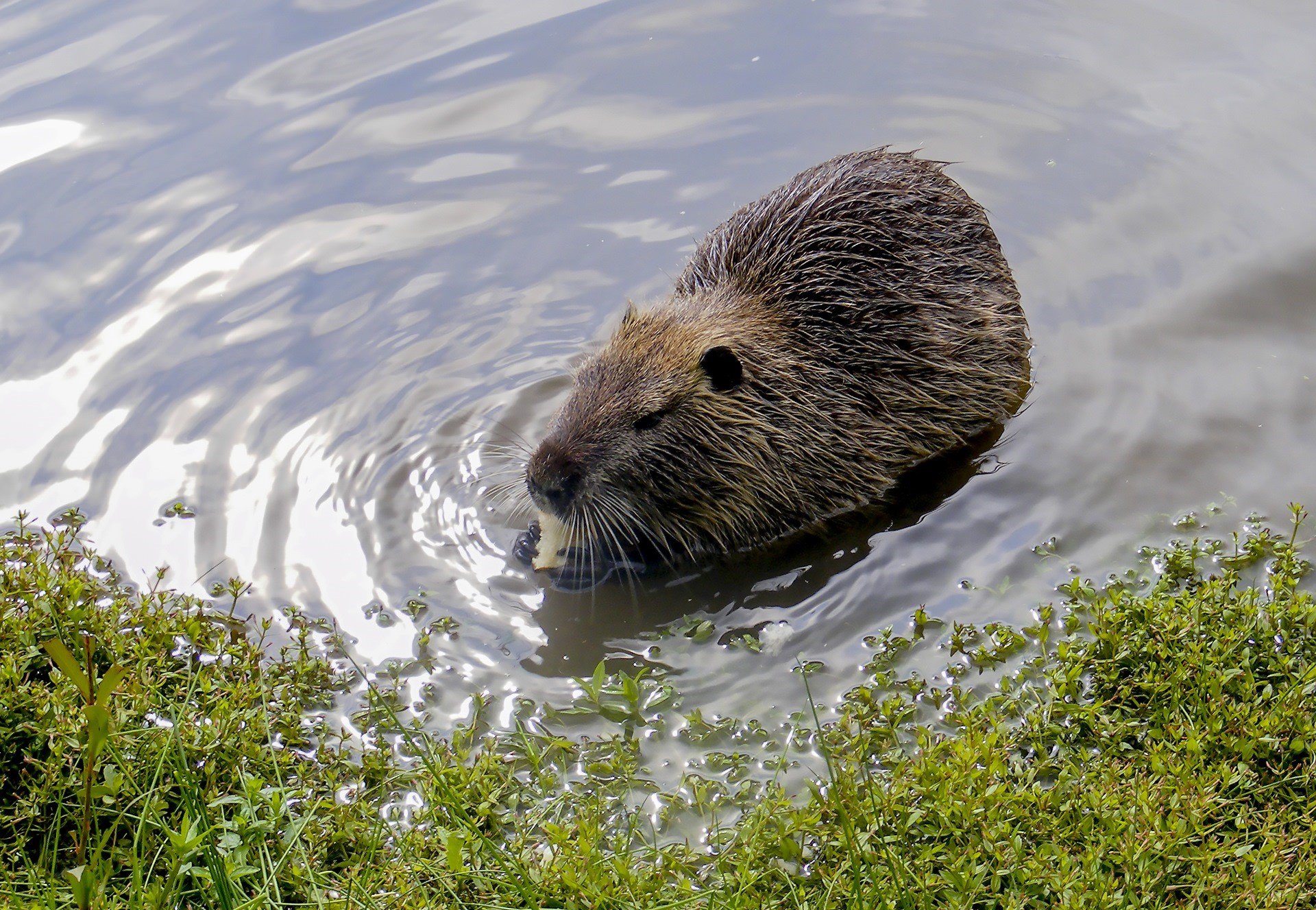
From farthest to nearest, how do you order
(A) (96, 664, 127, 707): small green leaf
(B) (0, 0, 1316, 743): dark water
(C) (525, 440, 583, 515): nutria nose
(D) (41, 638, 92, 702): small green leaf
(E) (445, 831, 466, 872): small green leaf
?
(B) (0, 0, 1316, 743): dark water → (C) (525, 440, 583, 515): nutria nose → (E) (445, 831, 466, 872): small green leaf → (A) (96, 664, 127, 707): small green leaf → (D) (41, 638, 92, 702): small green leaf

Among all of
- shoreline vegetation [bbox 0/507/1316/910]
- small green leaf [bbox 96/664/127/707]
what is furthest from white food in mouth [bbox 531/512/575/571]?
small green leaf [bbox 96/664/127/707]

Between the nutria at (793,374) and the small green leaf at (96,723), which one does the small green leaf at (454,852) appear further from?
the nutria at (793,374)

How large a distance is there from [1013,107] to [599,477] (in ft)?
11.3

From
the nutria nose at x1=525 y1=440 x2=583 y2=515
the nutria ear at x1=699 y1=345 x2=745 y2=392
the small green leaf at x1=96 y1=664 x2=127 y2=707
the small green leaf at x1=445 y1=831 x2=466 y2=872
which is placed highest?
the small green leaf at x1=96 y1=664 x2=127 y2=707

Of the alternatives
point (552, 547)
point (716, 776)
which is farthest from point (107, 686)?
point (552, 547)

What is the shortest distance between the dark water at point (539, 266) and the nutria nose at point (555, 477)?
0.37 metres

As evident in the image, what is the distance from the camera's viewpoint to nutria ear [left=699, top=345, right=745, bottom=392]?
3.87 meters

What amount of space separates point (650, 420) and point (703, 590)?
0.57 m

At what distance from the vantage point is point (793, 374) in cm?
405

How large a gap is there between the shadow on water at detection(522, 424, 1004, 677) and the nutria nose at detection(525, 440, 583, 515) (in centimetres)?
33

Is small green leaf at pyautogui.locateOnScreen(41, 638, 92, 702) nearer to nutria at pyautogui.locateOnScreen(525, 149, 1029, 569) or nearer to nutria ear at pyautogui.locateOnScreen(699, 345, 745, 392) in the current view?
nutria at pyautogui.locateOnScreen(525, 149, 1029, 569)

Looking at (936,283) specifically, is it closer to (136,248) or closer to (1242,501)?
(1242,501)

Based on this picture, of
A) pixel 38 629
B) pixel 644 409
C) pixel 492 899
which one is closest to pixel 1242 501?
pixel 644 409

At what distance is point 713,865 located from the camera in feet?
9.21
